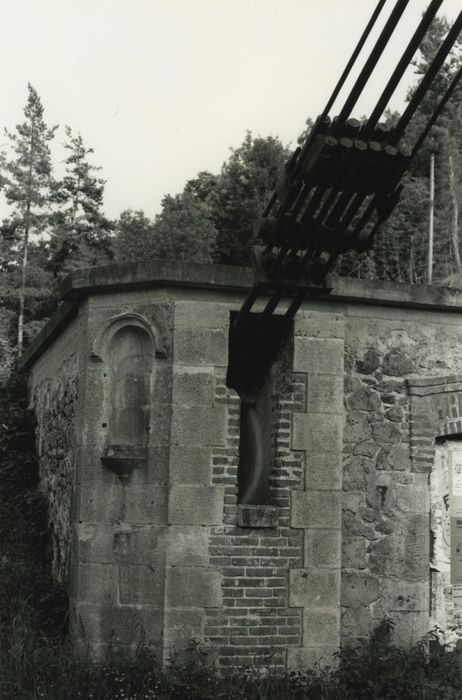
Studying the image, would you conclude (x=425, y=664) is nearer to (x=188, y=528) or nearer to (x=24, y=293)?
(x=188, y=528)

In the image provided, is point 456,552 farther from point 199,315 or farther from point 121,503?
point 199,315

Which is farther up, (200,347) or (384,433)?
(200,347)

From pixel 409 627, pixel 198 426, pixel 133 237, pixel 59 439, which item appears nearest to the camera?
pixel 198 426

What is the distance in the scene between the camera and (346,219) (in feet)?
23.5

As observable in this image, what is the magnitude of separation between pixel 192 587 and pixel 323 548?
1202 mm

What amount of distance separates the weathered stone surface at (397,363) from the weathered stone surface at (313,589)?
194 cm

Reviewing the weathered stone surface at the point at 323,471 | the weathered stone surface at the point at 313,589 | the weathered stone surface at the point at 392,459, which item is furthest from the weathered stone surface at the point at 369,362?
the weathered stone surface at the point at 313,589

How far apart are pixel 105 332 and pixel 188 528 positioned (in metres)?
1.85

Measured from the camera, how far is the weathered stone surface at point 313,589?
8125 millimetres

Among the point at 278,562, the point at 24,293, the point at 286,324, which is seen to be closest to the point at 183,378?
the point at 286,324

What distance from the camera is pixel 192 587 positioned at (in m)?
7.91

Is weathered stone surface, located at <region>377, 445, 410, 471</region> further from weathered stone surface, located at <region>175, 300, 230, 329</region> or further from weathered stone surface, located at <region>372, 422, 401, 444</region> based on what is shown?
weathered stone surface, located at <region>175, 300, 230, 329</region>

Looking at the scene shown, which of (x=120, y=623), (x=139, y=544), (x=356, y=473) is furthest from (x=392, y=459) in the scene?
(x=120, y=623)

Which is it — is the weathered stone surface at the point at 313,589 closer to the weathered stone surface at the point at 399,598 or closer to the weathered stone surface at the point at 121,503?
the weathered stone surface at the point at 399,598
